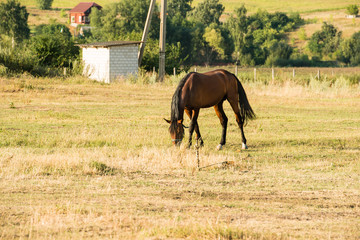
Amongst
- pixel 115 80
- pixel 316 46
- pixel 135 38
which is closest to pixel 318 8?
pixel 316 46

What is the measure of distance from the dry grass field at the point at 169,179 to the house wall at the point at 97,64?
16.6m

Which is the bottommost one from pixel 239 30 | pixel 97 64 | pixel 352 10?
pixel 97 64

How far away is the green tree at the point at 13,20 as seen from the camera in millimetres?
78500

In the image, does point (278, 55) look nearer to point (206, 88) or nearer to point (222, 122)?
point (222, 122)

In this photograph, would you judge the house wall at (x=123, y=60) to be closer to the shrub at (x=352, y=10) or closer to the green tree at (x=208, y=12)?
the green tree at (x=208, y=12)

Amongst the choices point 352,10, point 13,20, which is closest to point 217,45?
point 13,20

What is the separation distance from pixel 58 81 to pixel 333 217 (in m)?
26.6

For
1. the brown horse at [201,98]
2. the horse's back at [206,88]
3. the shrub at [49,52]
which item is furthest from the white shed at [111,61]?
the horse's back at [206,88]

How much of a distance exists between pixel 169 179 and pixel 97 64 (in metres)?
28.9

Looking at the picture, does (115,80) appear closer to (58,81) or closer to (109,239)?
(58,81)

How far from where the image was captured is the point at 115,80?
35.7m

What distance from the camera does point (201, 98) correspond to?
13242mm

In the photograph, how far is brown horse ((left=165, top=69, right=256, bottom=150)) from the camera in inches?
486

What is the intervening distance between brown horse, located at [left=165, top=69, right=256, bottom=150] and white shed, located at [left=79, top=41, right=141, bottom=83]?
22755 mm
